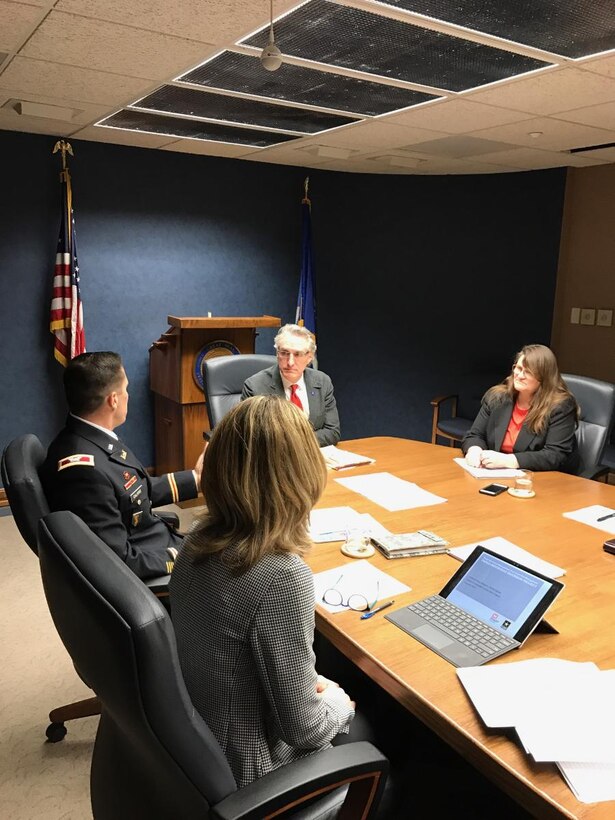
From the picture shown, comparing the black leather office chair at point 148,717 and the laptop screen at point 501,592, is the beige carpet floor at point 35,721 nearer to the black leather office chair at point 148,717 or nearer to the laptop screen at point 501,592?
the black leather office chair at point 148,717

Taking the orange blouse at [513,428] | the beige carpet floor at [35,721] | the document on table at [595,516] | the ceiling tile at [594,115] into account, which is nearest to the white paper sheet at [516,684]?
the beige carpet floor at [35,721]

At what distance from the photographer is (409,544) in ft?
6.03

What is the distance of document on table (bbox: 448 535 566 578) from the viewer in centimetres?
173

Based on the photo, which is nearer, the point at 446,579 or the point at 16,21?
the point at 446,579

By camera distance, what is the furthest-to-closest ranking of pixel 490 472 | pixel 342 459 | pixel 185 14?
1. pixel 342 459
2. pixel 490 472
3. pixel 185 14

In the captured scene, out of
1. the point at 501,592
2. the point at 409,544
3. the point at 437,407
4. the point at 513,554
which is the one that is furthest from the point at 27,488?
the point at 437,407

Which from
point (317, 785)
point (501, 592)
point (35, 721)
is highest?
point (501, 592)

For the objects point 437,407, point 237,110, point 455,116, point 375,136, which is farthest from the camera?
point 437,407

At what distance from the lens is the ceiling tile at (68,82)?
2.69 metres

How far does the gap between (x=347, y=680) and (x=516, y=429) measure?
1.73 metres

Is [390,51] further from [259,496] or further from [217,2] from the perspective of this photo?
[259,496]

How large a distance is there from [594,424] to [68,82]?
2.95 meters

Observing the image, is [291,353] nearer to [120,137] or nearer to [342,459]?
[342,459]

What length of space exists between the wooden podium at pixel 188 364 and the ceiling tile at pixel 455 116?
163 centimetres
